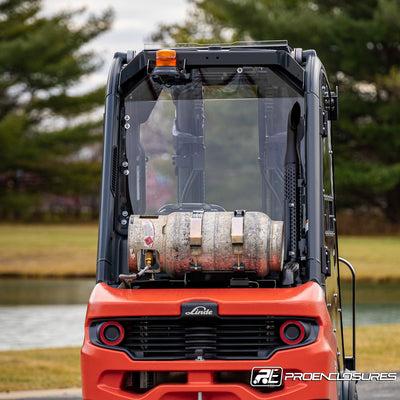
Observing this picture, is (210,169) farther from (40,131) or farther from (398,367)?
(40,131)

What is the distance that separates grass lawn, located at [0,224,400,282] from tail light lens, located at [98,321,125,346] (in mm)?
20916

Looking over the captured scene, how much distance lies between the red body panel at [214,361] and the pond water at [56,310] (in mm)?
8122

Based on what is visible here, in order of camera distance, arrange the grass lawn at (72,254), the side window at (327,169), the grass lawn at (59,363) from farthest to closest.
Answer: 1. the grass lawn at (72,254)
2. the grass lawn at (59,363)
3. the side window at (327,169)

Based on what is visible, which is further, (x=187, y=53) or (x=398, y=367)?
(x=398, y=367)

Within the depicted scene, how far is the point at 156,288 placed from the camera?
211 inches

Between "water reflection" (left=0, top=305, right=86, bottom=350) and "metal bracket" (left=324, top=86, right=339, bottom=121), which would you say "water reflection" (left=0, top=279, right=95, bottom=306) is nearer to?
"water reflection" (left=0, top=305, right=86, bottom=350)

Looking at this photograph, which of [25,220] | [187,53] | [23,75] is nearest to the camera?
[187,53]

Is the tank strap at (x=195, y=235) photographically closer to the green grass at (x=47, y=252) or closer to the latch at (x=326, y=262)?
the latch at (x=326, y=262)

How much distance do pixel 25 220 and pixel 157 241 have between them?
165 ft

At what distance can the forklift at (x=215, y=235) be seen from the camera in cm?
479

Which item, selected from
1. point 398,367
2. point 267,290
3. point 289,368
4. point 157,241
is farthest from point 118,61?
point 398,367

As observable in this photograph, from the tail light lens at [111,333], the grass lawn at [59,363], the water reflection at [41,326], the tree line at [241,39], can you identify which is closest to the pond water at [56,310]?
the water reflection at [41,326]

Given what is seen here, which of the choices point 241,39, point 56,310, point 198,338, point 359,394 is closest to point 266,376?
point 198,338

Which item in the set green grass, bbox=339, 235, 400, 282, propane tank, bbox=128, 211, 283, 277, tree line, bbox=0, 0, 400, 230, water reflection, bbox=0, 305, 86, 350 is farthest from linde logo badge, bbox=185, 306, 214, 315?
tree line, bbox=0, 0, 400, 230
